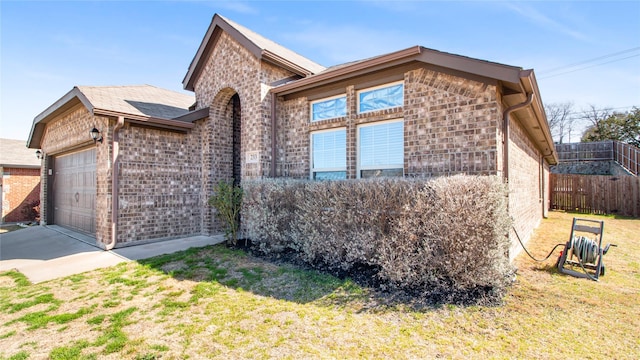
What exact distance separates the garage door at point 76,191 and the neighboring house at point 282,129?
0.13 metres

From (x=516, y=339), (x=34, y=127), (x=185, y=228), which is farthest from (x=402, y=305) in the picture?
(x=34, y=127)

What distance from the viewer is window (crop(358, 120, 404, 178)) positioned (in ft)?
20.8

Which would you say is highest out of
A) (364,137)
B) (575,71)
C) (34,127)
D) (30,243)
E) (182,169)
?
(575,71)

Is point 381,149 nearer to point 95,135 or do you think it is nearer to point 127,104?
point 127,104

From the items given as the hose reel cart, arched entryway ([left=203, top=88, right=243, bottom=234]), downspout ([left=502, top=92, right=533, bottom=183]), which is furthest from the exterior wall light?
the hose reel cart

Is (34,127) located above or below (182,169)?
above

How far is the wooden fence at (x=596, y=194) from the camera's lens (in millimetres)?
14789

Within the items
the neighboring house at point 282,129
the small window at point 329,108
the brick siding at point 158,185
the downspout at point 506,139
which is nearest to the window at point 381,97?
the neighboring house at point 282,129

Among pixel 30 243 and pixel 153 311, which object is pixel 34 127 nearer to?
pixel 30 243

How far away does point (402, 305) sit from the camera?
413cm

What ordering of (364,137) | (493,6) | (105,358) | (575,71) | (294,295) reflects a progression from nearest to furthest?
(105,358) → (294,295) → (364,137) → (493,6) → (575,71)

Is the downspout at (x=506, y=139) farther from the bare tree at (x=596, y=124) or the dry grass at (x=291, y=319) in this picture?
the bare tree at (x=596, y=124)

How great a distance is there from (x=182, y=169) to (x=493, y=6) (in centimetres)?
1057

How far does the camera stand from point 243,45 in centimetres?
832
